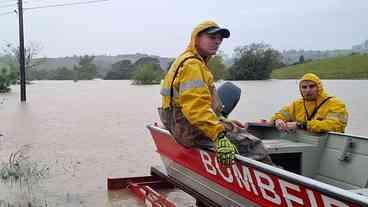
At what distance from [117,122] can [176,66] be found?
11536 mm

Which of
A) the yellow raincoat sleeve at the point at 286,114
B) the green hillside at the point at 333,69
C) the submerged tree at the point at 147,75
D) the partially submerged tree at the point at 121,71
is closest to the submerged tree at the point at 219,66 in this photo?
the green hillside at the point at 333,69

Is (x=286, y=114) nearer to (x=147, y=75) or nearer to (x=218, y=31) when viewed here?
(x=218, y=31)

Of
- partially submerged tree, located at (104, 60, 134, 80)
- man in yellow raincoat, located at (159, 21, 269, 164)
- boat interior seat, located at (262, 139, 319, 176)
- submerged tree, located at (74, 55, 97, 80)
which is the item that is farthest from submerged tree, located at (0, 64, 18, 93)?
man in yellow raincoat, located at (159, 21, 269, 164)

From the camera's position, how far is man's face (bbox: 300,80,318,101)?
18.0 feet

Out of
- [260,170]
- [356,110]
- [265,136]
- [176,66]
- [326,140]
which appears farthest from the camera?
[356,110]

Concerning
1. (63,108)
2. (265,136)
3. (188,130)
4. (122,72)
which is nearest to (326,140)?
(265,136)

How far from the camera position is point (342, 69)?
41312 millimetres

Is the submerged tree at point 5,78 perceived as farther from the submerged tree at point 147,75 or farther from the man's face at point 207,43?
the man's face at point 207,43

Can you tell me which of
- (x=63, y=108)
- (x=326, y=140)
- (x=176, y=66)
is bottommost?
(x=63, y=108)

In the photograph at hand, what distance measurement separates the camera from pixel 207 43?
14.3 ft

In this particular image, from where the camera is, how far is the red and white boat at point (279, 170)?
3.47 m

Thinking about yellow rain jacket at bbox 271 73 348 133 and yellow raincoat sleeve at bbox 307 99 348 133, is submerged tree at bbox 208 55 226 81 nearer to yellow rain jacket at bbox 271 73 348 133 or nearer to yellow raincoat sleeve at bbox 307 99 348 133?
yellow rain jacket at bbox 271 73 348 133

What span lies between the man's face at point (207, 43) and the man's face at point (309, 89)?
1477mm

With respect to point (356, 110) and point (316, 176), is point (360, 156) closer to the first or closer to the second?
point (316, 176)
